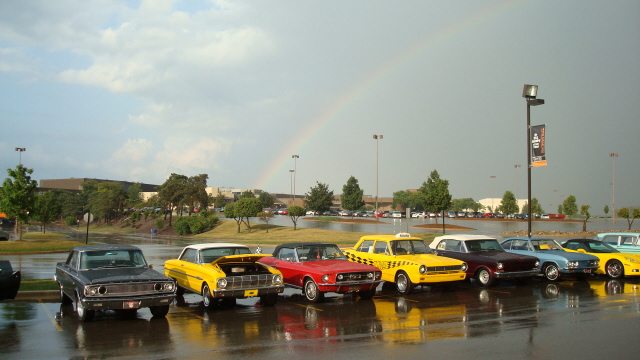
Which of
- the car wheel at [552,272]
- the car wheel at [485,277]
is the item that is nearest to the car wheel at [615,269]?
the car wheel at [552,272]

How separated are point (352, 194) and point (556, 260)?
59.3 metres

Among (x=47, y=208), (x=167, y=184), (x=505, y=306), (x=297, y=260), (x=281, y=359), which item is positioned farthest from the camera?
(x=167, y=184)

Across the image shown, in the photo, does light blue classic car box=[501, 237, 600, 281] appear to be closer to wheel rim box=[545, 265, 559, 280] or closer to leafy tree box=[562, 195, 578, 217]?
wheel rim box=[545, 265, 559, 280]

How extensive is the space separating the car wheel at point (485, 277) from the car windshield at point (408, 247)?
2.00 metres

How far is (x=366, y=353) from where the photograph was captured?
7.40 m

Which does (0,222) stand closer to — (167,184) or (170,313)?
(167,184)

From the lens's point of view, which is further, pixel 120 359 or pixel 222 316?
pixel 222 316

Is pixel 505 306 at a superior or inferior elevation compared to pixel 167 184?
inferior

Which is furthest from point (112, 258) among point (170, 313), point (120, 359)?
point (120, 359)

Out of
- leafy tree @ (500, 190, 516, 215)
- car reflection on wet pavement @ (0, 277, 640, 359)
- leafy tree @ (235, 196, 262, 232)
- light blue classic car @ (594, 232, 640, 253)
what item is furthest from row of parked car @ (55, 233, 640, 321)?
leafy tree @ (500, 190, 516, 215)

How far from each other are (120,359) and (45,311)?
5175 mm

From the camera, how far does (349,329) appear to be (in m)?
9.23

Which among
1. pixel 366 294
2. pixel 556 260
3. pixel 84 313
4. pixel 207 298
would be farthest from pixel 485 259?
pixel 84 313

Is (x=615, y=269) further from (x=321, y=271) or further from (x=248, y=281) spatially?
(x=248, y=281)
